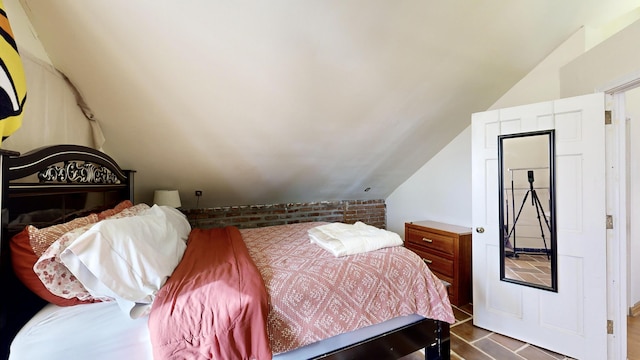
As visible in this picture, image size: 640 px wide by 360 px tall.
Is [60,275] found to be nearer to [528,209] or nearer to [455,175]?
[528,209]

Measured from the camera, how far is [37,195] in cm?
124

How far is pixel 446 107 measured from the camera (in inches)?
101

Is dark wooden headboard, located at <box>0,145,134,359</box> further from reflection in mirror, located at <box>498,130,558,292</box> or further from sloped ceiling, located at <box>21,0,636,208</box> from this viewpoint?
reflection in mirror, located at <box>498,130,558,292</box>

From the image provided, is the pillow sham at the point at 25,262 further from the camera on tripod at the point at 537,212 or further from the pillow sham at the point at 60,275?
the camera on tripod at the point at 537,212

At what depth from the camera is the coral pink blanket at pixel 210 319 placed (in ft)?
3.33

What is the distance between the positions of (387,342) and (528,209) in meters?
1.59

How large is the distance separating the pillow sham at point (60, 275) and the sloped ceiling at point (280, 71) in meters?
1.14

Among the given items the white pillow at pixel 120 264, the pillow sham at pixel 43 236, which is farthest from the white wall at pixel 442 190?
the pillow sham at pixel 43 236

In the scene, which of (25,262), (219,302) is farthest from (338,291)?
(25,262)

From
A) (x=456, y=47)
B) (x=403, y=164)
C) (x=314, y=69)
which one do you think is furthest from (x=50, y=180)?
(x=403, y=164)

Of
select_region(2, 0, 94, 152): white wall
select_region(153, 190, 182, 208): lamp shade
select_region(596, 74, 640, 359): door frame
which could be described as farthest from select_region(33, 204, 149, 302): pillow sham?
select_region(596, 74, 640, 359): door frame

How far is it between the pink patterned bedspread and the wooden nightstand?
1113mm

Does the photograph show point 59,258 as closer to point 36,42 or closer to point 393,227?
point 36,42

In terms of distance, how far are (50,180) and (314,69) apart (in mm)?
1721
